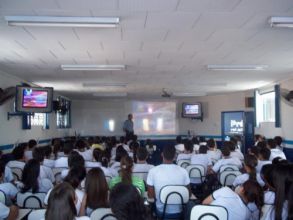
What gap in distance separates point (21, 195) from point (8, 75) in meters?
5.30

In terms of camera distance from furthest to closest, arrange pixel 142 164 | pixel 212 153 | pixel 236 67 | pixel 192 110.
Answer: pixel 192 110
pixel 236 67
pixel 212 153
pixel 142 164

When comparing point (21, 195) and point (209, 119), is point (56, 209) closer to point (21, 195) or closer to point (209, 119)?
point (21, 195)

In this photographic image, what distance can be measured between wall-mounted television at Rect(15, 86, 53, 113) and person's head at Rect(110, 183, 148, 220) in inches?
255

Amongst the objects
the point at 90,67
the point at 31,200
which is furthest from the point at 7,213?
the point at 90,67

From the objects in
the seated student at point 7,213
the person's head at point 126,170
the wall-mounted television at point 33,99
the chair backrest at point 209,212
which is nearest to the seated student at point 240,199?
the chair backrest at point 209,212

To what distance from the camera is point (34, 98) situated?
7.99 metres

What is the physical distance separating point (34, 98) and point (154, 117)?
8683mm

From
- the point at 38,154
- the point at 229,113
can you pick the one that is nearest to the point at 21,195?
the point at 38,154

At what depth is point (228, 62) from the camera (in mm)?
7066

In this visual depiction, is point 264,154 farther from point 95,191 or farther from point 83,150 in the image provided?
point 83,150

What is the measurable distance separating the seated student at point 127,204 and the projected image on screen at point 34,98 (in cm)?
653

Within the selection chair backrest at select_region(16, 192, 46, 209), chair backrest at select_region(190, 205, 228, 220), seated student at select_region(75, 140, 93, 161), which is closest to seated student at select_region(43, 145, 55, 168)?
seated student at select_region(75, 140, 93, 161)

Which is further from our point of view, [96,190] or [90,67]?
[90,67]

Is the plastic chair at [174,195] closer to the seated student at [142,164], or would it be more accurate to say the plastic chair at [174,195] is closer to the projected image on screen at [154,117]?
the seated student at [142,164]
